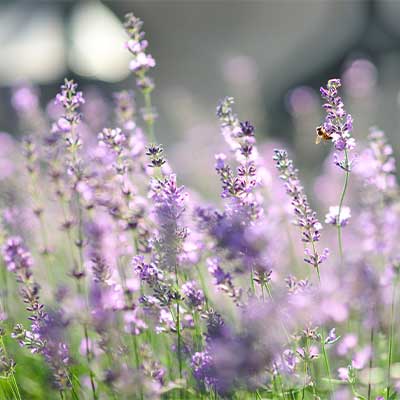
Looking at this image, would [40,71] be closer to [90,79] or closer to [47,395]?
[90,79]

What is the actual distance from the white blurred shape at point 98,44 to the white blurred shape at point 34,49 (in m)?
0.26

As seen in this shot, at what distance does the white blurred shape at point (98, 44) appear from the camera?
947 cm

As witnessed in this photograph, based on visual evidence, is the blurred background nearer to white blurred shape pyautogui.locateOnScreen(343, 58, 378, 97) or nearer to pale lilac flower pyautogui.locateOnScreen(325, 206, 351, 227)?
white blurred shape pyautogui.locateOnScreen(343, 58, 378, 97)

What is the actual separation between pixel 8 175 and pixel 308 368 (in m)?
2.05

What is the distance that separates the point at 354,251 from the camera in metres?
3.98

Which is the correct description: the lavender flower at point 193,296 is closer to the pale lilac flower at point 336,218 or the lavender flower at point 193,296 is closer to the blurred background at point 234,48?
the pale lilac flower at point 336,218

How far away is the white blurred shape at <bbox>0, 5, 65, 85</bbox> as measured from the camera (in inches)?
391

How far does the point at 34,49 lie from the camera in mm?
10109

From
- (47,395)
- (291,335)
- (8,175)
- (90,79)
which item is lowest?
(291,335)

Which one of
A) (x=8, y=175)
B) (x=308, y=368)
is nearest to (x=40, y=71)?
(x=8, y=175)

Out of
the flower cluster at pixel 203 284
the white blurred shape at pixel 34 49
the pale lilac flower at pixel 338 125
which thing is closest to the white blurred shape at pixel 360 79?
the flower cluster at pixel 203 284

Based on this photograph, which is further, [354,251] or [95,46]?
[95,46]

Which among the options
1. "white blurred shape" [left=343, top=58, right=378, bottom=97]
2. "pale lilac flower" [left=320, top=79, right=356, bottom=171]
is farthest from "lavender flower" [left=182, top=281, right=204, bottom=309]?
"white blurred shape" [left=343, top=58, right=378, bottom=97]

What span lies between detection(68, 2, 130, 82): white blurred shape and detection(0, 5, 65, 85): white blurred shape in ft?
0.84
